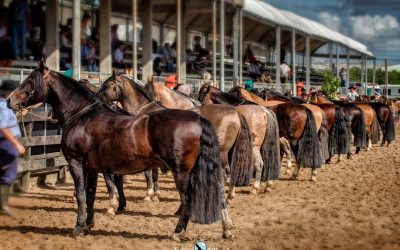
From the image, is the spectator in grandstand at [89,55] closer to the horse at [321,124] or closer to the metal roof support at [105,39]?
the metal roof support at [105,39]

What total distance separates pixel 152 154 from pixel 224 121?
7.77 ft

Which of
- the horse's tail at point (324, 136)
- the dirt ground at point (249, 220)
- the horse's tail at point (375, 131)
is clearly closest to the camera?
the dirt ground at point (249, 220)

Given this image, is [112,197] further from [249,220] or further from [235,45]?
[235,45]

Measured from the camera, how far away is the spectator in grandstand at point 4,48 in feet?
43.2

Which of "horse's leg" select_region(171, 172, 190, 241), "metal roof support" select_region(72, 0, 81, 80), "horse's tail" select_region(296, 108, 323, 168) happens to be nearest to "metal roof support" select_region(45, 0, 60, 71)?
"metal roof support" select_region(72, 0, 81, 80)

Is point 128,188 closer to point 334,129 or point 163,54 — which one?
point 334,129

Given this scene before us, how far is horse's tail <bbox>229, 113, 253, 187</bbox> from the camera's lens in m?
9.45

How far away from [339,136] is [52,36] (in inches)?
315

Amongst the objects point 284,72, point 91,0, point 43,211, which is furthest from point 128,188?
point 284,72

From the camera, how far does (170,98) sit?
1130 centimetres

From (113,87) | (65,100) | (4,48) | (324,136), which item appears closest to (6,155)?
(65,100)

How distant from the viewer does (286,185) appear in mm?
12914

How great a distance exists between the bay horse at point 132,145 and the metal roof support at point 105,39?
10488mm

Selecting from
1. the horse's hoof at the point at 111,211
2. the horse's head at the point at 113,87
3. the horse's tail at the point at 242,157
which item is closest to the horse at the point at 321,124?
the horse's tail at the point at 242,157
